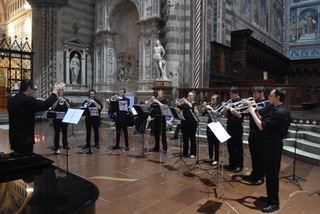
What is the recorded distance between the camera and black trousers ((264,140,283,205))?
12.5ft

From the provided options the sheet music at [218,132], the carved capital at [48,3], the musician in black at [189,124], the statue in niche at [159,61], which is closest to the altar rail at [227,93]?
the statue in niche at [159,61]

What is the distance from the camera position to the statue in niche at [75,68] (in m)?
15.7

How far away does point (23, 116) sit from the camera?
4.13m

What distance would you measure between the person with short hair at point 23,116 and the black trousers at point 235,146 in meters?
3.48

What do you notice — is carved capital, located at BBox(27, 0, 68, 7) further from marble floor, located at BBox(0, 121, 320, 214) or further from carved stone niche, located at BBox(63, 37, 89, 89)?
marble floor, located at BBox(0, 121, 320, 214)

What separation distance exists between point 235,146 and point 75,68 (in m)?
12.4

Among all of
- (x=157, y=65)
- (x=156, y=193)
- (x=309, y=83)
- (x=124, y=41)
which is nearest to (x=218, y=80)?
(x=157, y=65)

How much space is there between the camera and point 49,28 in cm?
1501

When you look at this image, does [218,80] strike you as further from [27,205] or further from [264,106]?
[27,205]

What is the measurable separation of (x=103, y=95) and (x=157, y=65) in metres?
4.95

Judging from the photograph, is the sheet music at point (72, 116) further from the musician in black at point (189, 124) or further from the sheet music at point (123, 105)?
the musician in black at point (189, 124)

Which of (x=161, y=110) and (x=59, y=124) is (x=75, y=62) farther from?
(x=161, y=110)

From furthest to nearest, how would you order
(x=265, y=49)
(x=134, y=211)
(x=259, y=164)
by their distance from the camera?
(x=265, y=49)
(x=259, y=164)
(x=134, y=211)

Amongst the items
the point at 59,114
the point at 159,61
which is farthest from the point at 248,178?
the point at 159,61
